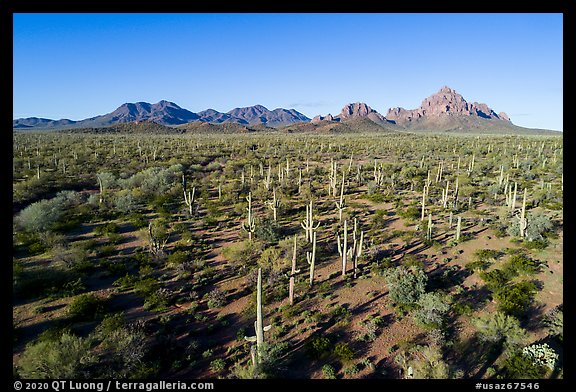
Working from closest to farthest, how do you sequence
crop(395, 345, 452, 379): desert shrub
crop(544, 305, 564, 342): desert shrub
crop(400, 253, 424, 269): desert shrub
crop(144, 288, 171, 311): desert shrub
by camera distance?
crop(395, 345, 452, 379): desert shrub < crop(544, 305, 564, 342): desert shrub < crop(144, 288, 171, 311): desert shrub < crop(400, 253, 424, 269): desert shrub

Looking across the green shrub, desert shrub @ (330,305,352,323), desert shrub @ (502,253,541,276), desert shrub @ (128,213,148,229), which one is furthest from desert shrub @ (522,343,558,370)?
desert shrub @ (128,213,148,229)

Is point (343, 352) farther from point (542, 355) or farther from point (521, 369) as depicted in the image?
point (542, 355)

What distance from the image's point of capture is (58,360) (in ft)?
25.1

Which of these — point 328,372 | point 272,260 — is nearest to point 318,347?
point 328,372

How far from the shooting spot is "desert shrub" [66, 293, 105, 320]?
10.6 m

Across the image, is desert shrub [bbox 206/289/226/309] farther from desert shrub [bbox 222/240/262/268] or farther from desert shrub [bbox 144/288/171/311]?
desert shrub [bbox 222/240/262/268]

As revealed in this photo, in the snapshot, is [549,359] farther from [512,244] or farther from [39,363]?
[39,363]

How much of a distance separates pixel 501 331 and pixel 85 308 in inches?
569

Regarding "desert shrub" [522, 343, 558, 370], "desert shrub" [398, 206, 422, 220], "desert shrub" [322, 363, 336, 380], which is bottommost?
"desert shrub" [322, 363, 336, 380]

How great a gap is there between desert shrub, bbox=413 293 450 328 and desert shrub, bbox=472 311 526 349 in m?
1.15

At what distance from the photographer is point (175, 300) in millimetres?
11945

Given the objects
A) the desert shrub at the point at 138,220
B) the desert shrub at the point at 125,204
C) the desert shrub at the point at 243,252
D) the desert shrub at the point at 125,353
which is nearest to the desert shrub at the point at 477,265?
the desert shrub at the point at 243,252

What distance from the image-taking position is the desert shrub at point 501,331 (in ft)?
29.1

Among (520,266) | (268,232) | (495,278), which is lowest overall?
(495,278)
